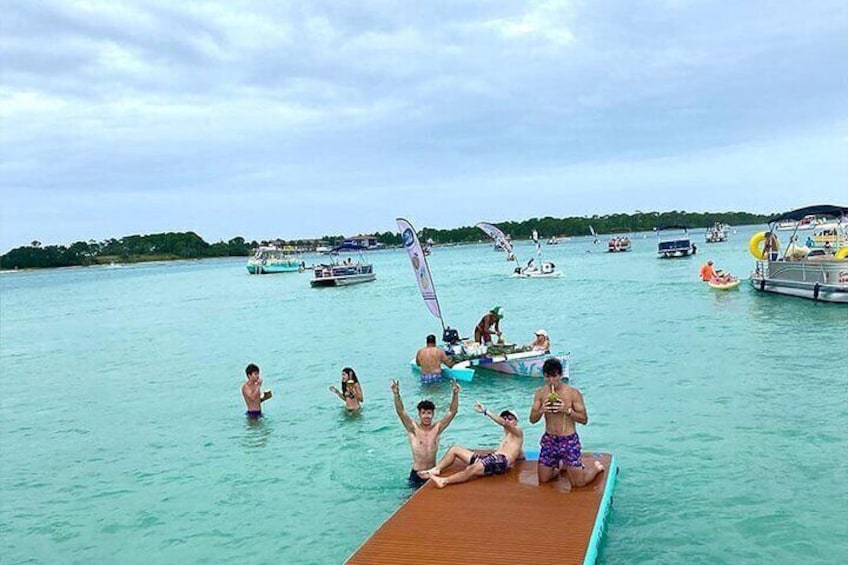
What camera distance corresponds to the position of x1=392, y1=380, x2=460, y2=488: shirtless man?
32.5 feet

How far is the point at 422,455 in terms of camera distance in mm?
10148

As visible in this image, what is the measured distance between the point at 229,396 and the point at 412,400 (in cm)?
568

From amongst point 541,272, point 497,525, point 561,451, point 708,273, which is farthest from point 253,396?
point 541,272

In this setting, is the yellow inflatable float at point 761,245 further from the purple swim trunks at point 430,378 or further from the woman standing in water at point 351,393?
the woman standing in water at point 351,393

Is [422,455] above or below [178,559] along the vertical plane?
above

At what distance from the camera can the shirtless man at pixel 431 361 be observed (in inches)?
667

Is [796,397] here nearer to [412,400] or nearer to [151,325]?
[412,400]

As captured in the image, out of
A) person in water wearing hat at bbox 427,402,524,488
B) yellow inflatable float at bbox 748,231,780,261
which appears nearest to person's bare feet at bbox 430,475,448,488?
person in water wearing hat at bbox 427,402,524,488

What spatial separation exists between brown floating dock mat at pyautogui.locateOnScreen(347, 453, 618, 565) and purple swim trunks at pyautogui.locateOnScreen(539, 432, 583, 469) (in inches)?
10.3

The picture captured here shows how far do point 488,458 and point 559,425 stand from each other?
4.21 ft

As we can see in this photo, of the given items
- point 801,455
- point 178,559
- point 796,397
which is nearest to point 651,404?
point 796,397

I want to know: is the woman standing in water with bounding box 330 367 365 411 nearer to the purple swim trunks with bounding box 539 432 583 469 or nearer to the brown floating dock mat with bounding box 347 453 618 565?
the brown floating dock mat with bounding box 347 453 618 565

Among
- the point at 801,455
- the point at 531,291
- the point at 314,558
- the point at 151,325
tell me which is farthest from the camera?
the point at 531,291

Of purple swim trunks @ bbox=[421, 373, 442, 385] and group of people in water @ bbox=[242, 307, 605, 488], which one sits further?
purple swim trunks @ bbox=[421, 373, 442, 385]
